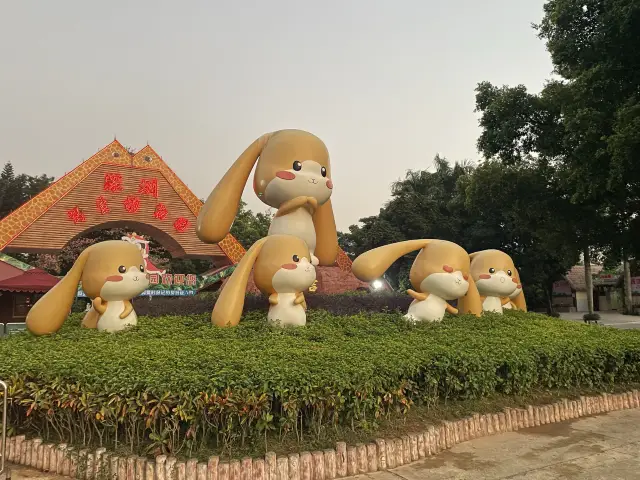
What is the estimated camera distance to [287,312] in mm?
6375

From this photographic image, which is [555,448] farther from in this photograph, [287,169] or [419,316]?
[287,169]

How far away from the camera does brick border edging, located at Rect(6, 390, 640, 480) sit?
324 centimetres

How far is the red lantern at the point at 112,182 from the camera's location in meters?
13.2

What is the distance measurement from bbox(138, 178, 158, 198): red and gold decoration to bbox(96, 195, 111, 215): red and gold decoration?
98cm

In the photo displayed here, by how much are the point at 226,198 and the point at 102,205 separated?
24.0 ft

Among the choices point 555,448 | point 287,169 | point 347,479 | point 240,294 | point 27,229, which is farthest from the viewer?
point 27,229

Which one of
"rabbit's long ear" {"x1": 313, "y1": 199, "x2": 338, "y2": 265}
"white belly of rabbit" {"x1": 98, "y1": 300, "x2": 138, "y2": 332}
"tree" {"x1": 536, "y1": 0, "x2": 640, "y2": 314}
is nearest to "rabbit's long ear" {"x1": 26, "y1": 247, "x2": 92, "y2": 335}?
"white belly of rabbit" {"x1": 98, "y1": 300, "x2": 138, "y2": 332}

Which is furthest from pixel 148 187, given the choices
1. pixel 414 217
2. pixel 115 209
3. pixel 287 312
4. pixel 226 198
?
pixel 414 217

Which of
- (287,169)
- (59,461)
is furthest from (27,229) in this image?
(59,461)

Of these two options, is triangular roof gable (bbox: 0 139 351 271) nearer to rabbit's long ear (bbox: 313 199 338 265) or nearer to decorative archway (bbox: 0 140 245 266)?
decorative archway (bbox: 0 140 245 266)

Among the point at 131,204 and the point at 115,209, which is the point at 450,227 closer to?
the point at 131,204

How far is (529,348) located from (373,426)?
95.3 inches

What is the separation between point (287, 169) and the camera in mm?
7016

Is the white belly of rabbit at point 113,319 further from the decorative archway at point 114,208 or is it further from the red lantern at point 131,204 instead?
the red lantern at point 131,204
